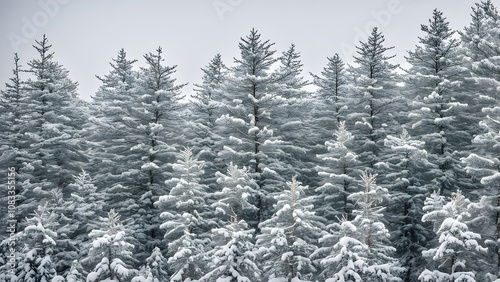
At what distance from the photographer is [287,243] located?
55.8ft

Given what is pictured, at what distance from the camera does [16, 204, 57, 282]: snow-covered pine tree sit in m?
17.8

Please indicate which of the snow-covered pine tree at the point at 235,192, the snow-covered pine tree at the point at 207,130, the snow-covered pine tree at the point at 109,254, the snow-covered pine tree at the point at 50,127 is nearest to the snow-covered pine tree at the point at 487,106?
the snow-covered pine tree at the point at 235,192

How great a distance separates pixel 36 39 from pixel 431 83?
29.2 meters

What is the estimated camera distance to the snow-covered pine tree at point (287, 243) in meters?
17.0

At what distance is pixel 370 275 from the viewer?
658 inches

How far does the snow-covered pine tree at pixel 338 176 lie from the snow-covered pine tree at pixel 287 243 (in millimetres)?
4010

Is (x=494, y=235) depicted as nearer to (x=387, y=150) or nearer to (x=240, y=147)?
(x=387, y=150)

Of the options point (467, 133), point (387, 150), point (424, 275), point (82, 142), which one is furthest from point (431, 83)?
point (82, 142)

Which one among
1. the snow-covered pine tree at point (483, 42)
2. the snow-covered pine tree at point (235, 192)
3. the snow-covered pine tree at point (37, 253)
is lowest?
the snow-covered pine tree at point (37, 253)

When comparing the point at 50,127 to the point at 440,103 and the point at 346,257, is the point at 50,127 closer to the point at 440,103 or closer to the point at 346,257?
the point at 346,257

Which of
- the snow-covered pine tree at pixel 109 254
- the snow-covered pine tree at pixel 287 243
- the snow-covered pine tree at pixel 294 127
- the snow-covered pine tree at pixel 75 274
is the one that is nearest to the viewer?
the snow-covered pine tree at pixel 109 254

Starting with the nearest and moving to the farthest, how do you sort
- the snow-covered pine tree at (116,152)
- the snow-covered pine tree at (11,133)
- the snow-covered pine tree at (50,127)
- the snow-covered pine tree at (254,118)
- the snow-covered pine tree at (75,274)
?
1. the snow-covered pine tree at (75,274)
2. the snow-covered pine tree at (254,118)
3. the snow-covered pine tree at (116,152)
4. the snow-covered pine tree at (11,133)
5. the snow-covered pine tree at (50,127)

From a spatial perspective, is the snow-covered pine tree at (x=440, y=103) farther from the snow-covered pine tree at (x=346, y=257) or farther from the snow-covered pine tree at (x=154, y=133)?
the snow-covered pine tree at (x=154, y=133)

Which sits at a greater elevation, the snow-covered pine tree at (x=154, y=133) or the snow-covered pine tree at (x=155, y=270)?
the snow-covered pine tree at (x=154, y=133)
